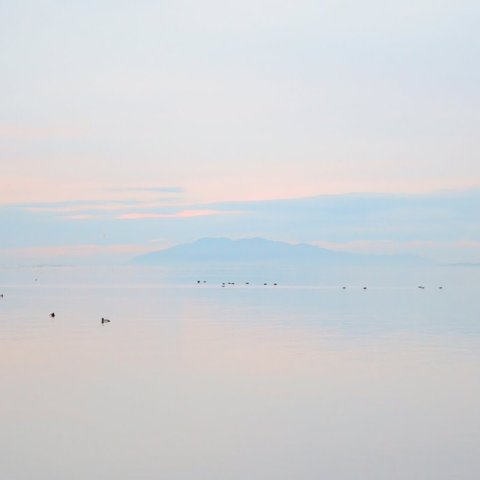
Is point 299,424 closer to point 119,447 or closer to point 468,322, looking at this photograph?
point 119,447

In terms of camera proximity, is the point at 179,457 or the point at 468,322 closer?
the point at 179,457

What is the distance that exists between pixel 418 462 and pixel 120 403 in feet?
35.1

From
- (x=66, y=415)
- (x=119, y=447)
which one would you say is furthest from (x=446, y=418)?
(x=66, y=415)

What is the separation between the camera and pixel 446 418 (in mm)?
24250

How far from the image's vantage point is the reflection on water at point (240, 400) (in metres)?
19.8

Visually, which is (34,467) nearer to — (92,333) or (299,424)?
(299,424)

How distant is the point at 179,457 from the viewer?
2030cm

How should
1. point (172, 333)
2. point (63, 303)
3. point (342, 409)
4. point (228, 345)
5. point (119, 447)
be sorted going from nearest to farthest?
point (119, 447)
point (342, 409)
point (228, 345)
point (172, 333)
point (63, 303)

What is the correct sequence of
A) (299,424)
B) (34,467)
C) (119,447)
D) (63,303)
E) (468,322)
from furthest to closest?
(63,303) < (468,322) < (299,424) < (119,447) < (34,467)

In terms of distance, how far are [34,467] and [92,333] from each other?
28.6 metres

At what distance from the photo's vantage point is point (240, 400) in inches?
1069

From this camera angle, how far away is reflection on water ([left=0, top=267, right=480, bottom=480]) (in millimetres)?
19828

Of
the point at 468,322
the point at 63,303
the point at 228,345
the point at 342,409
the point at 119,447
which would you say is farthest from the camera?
the point at 63,303

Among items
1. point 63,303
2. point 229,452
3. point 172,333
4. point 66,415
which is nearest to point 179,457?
point 229,452
